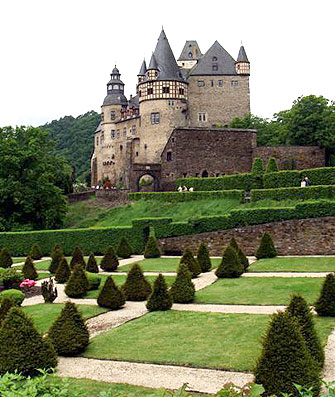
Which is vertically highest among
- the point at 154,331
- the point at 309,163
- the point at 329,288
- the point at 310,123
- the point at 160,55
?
the point at 160,55

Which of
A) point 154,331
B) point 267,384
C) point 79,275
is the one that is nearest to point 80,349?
point 154,331

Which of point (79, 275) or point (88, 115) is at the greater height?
point (88, 115)

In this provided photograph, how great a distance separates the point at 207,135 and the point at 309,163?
9996 millimetres

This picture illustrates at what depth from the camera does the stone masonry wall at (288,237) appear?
1185 inches

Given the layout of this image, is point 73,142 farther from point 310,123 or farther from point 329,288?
point 329,288

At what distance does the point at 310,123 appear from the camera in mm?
49969

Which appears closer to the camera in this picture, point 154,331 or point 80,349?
point 80,349

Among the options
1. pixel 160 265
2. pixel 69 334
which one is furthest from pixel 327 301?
pixel 160 265

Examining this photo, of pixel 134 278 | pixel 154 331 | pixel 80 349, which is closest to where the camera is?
pixel 80 349

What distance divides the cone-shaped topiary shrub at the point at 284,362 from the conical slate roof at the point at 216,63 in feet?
187

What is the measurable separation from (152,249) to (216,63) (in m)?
37.9

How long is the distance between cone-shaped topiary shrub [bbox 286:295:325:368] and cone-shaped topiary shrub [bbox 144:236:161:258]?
22.4m

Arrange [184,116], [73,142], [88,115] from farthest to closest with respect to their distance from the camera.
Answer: [88,115] → [73,142] → [184,116]

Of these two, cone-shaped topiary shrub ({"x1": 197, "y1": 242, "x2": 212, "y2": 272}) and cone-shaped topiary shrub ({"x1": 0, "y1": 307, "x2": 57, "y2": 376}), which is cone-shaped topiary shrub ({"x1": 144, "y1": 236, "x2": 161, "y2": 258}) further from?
cone-shaped topiary shrub ({"x1": 0, "y1": 307, "x2": 57, "y2": 376})
